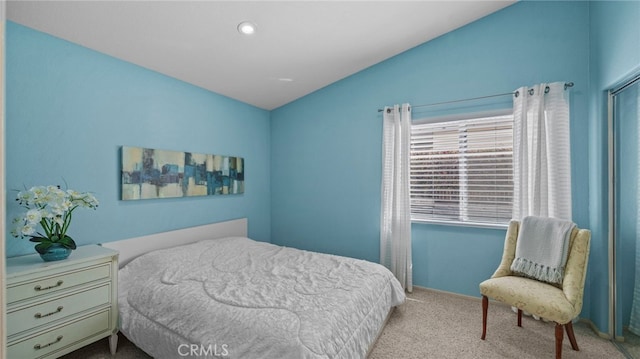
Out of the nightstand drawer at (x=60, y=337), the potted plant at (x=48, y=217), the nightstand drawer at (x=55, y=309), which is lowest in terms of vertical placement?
the nightstand drawer at (x=60, y=337)

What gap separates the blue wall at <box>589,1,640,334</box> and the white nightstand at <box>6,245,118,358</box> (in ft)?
12.5

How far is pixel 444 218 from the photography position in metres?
3.14

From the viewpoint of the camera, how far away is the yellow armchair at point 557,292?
6.09 ft

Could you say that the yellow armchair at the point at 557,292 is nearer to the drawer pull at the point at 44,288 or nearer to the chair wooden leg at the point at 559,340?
the chair wooden leg at the point at 559,340

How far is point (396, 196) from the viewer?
10.4ft

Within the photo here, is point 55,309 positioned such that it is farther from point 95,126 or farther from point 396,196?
point 396,196

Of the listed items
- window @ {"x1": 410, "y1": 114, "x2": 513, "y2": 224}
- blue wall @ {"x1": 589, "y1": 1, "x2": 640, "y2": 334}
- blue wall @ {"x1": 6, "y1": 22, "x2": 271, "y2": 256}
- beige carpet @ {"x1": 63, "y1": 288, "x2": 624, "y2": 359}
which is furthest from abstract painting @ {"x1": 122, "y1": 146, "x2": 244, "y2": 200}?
blue wall @ {"x1": 589, "y1": 1, "x2": 640, "y2": 334}

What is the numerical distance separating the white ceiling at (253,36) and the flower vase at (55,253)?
5.20ft

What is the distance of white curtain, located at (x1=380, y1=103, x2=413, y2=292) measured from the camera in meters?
3.12

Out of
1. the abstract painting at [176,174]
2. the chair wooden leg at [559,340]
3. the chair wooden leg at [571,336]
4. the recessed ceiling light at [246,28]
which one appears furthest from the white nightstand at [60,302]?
the chair wooden leg at [571,336]

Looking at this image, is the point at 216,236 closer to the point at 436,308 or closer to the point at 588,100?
the point at 436,308

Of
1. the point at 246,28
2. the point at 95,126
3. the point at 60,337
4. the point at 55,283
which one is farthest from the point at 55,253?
the point at 246,28

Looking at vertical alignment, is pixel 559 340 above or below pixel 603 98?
below

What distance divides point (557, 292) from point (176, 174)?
3479mm
